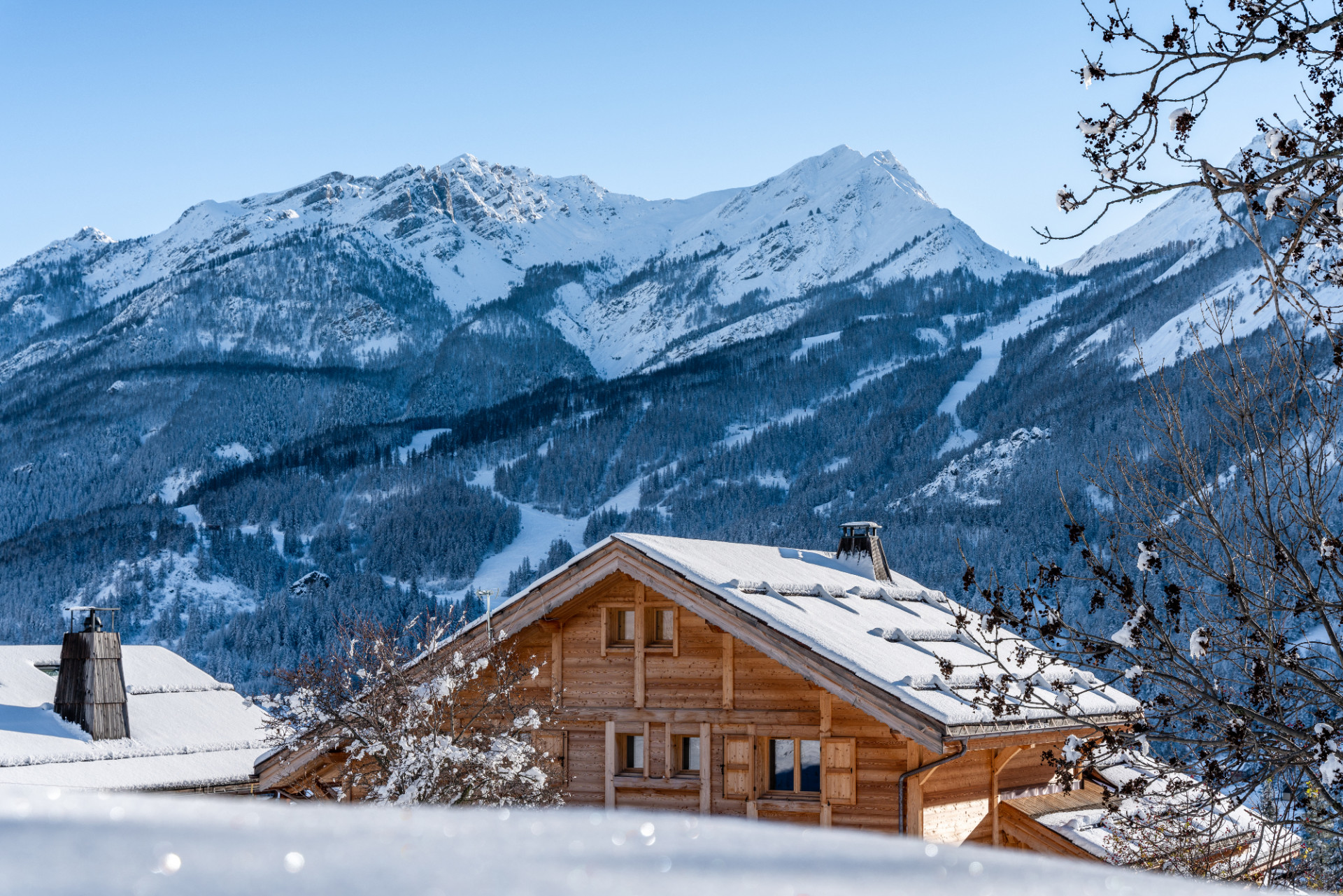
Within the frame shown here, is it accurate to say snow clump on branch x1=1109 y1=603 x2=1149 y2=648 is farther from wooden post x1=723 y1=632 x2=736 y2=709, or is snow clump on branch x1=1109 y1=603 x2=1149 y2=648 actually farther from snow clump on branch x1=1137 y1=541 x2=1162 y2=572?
wooden post x1=723 y1=632 x2=736 y2=709

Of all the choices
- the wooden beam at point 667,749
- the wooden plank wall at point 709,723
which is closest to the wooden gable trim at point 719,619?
the wooden plank wall at point 709,723

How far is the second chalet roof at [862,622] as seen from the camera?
13.8 metres

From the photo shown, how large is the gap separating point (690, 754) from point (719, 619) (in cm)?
240

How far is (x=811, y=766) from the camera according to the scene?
1584cm

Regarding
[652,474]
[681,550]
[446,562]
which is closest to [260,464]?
[446,562]

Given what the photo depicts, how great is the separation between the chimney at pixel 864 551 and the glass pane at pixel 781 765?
6500 millimetres

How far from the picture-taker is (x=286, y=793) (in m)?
17.9

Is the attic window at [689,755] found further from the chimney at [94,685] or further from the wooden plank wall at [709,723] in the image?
the chimney at [94,685]

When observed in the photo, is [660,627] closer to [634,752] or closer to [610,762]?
[634,752]

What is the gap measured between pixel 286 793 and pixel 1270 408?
603 inches

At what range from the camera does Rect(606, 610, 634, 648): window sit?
17.1m

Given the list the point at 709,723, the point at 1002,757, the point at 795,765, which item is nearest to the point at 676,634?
the point at 709,723

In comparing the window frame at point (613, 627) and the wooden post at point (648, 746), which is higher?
the window frame at point (613, 627)

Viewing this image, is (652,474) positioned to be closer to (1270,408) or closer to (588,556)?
(588,556)
